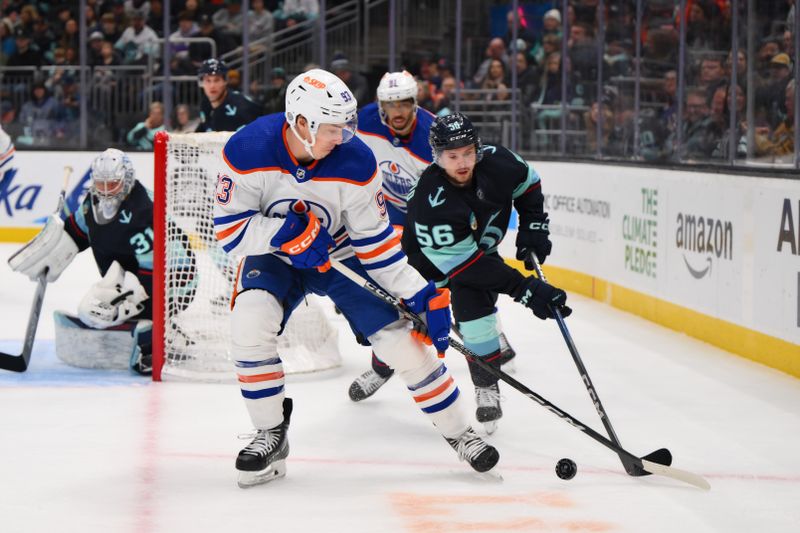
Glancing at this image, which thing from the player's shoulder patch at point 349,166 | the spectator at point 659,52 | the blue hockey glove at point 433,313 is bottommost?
the blue hockey glove at point 433,313

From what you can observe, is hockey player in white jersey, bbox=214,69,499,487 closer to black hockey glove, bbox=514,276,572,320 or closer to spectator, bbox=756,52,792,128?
black hockey glove, bbox=514,276,572,320

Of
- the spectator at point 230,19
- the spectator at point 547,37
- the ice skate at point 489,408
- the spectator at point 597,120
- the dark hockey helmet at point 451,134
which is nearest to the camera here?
the dark hockey helmet at point 451,134

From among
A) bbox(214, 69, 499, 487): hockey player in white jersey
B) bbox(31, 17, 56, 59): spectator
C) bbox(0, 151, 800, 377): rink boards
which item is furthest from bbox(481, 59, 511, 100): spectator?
bbox(214, 69, 499, 487): hockey player in white jersey

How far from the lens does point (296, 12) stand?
10539 millimetres

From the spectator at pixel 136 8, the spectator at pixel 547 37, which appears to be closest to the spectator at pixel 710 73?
the spectator at pixel 547 37

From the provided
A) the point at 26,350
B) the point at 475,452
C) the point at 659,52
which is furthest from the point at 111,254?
the point at 659,52

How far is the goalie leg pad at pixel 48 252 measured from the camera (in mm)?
5207

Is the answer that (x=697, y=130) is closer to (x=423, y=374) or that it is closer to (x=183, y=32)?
(x=423, y=374)

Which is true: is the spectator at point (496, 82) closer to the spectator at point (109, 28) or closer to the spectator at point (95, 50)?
the spectator at point (109, 28)

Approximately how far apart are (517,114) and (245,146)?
20.7 feet

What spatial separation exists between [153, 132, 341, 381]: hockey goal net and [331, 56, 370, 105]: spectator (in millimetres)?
5172

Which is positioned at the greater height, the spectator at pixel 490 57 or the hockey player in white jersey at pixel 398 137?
the spectator at pixel 490 57

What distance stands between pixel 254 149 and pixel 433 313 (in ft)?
2.13

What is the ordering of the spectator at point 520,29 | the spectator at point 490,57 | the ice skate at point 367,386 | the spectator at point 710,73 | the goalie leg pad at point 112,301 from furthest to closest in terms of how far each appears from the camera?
the spectator at point 490,57, the spectator at point 520,29, the spectator at point 710,73, the goalie leg pad at point 112,301, the ice skate at point 367,386
